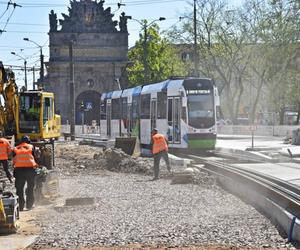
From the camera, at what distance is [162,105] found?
32.9 meters

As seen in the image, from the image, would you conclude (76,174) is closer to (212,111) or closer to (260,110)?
(212,111)

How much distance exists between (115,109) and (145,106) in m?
7.98

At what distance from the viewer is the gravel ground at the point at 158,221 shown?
1161 cm

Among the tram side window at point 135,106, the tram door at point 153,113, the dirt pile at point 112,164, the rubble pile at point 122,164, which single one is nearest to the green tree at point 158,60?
the tram side window at point 135,106

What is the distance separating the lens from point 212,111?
31797 millimetres

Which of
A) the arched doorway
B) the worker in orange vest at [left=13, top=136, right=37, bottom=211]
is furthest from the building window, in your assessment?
the worker in orange vest at [left=13, top=136, right=37, bottom=211]

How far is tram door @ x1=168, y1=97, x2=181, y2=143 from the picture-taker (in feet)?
103

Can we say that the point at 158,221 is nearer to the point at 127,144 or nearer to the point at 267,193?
the point at 267,193

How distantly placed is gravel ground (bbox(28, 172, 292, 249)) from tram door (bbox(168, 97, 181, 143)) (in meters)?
11.8

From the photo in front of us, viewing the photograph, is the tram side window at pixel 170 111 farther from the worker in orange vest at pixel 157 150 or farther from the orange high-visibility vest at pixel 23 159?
the orange high-visibility vest at pixel 23 159

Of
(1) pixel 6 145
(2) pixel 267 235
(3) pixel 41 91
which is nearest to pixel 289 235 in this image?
(2) pixel 267 235

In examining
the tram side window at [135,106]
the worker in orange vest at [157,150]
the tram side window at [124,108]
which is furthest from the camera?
the tram side window at [124,108]

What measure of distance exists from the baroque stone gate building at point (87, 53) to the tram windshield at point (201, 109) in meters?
72.1

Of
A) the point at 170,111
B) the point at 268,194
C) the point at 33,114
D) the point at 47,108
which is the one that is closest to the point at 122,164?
the point at 170,111
